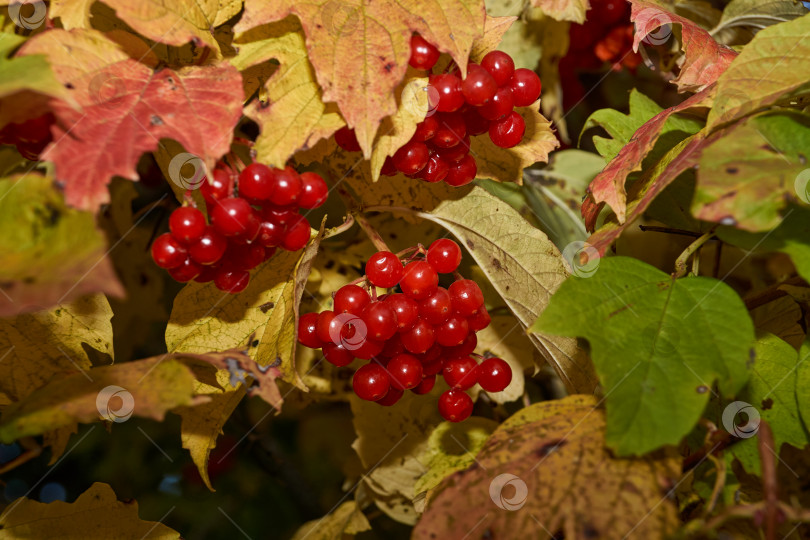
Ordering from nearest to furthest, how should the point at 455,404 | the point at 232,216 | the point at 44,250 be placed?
the point at 44,250 < the point at 232,216 < the point at 455,404

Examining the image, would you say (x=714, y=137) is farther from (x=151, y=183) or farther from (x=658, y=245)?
(x=151, y=183)

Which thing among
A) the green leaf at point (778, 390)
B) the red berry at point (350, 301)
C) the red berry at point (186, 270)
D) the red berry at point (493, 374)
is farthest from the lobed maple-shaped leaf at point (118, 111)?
the green leaf at point (778, 390)

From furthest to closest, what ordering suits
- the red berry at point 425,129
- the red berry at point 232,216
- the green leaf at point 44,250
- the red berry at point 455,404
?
the red berry at point 455,404 < the red berry at point 425,129 < the red berry at point 232,216 < the green leaf at point 44,250

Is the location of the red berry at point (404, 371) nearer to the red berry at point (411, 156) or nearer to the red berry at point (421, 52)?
the red berry at point (411, 156)

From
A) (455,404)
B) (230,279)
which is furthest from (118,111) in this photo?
(455,404)

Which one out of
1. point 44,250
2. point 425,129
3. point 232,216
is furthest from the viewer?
point 425,129

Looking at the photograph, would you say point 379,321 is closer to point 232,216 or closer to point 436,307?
point 436,307

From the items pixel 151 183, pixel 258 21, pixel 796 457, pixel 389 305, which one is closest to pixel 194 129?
pixel 258 21

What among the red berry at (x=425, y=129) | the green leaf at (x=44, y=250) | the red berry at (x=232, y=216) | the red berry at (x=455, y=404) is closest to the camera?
the green leaf at (x=44, y=250)
